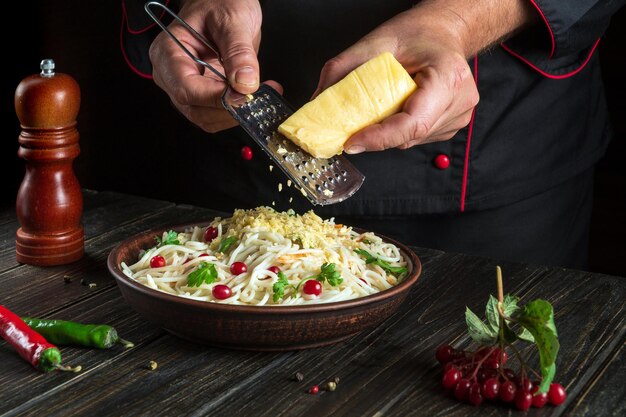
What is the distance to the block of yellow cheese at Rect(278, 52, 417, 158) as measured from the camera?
179cm

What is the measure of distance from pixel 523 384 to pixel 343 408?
29 cm

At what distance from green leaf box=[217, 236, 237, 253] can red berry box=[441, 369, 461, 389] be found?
0.56 meters

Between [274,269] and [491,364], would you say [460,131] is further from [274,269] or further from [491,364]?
[491,364]

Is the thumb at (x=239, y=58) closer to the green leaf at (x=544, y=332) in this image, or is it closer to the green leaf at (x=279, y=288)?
the green leaf at (x=279, y=288)

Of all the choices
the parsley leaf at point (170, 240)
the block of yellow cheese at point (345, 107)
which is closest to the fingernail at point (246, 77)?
the block of yellow cheese at point (345, 107)

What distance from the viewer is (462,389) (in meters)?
1.42

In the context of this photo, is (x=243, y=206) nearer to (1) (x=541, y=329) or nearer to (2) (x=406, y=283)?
(2) (x=406, y=283)

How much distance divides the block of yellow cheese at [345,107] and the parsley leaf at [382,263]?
0.22 metres

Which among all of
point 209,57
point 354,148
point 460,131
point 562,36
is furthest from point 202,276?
point 562,36

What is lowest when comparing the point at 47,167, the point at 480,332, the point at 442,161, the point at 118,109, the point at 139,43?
the point at 118,109

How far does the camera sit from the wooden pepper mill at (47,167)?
→ 2.05 meters

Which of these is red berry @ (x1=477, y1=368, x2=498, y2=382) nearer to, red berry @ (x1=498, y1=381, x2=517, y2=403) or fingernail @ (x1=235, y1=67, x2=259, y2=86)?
red berry @ (x1=498, y1=381, x2=517, y2=403)

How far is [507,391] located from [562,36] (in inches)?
48.6

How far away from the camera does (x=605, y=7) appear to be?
2.35 m
